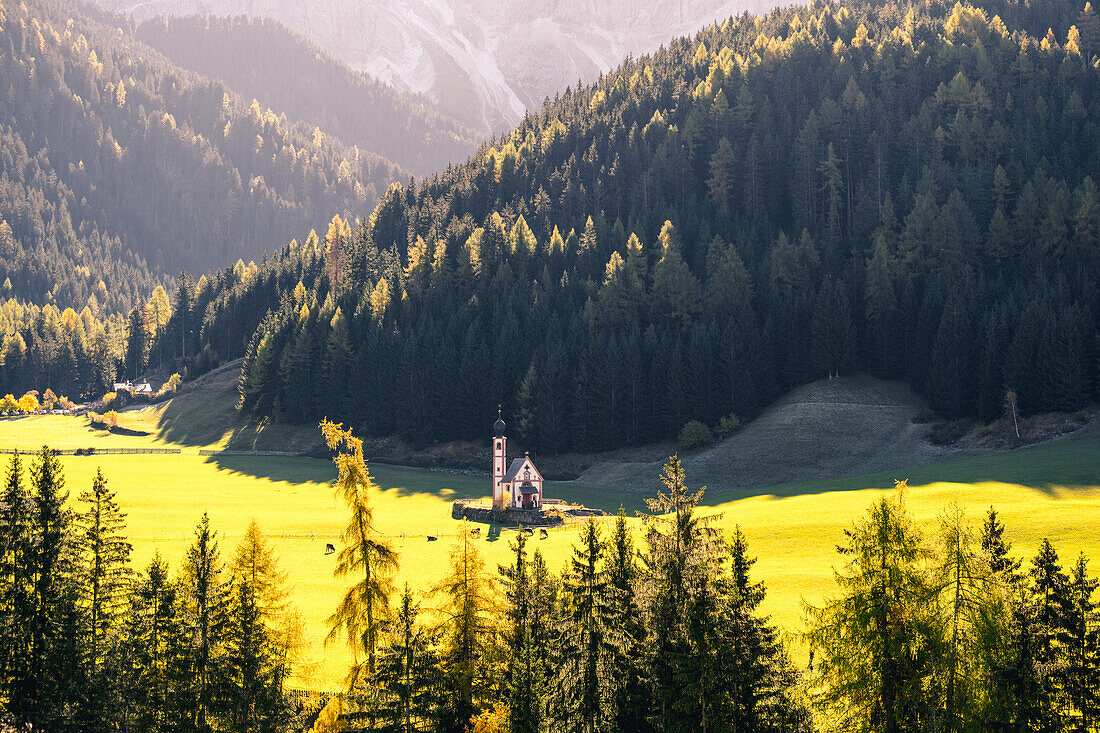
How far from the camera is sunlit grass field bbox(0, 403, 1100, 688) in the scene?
4897 cm

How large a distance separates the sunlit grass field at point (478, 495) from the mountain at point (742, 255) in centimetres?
1773

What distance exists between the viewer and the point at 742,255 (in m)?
138

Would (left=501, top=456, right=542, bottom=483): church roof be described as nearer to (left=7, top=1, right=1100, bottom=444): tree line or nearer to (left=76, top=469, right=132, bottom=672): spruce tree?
(left=7, top=1, right=1100, bottom=444): tree line

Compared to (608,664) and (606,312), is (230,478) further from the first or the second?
(608,664)

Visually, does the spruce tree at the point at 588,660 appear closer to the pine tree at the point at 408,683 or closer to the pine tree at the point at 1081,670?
the pine tree at the point at 408,683

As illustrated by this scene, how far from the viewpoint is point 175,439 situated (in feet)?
488

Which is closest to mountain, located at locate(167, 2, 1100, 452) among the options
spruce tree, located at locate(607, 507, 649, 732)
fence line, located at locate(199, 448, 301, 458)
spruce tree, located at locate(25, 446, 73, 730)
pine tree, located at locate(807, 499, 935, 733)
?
fence line, located at locate(199, 448, 301, 458)

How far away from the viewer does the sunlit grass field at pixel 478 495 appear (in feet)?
161

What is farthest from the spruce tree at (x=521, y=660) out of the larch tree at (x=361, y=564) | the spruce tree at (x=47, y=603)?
the spruce tree at (x=47, y=603)

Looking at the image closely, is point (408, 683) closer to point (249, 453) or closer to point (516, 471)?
point (516, 471)

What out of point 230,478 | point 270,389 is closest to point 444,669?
point 230,478

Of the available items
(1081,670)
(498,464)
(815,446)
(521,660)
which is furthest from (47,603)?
(815,446)

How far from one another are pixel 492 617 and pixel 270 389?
128 m

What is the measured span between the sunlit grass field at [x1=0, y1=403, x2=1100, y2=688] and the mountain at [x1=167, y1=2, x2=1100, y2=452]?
1773cm
